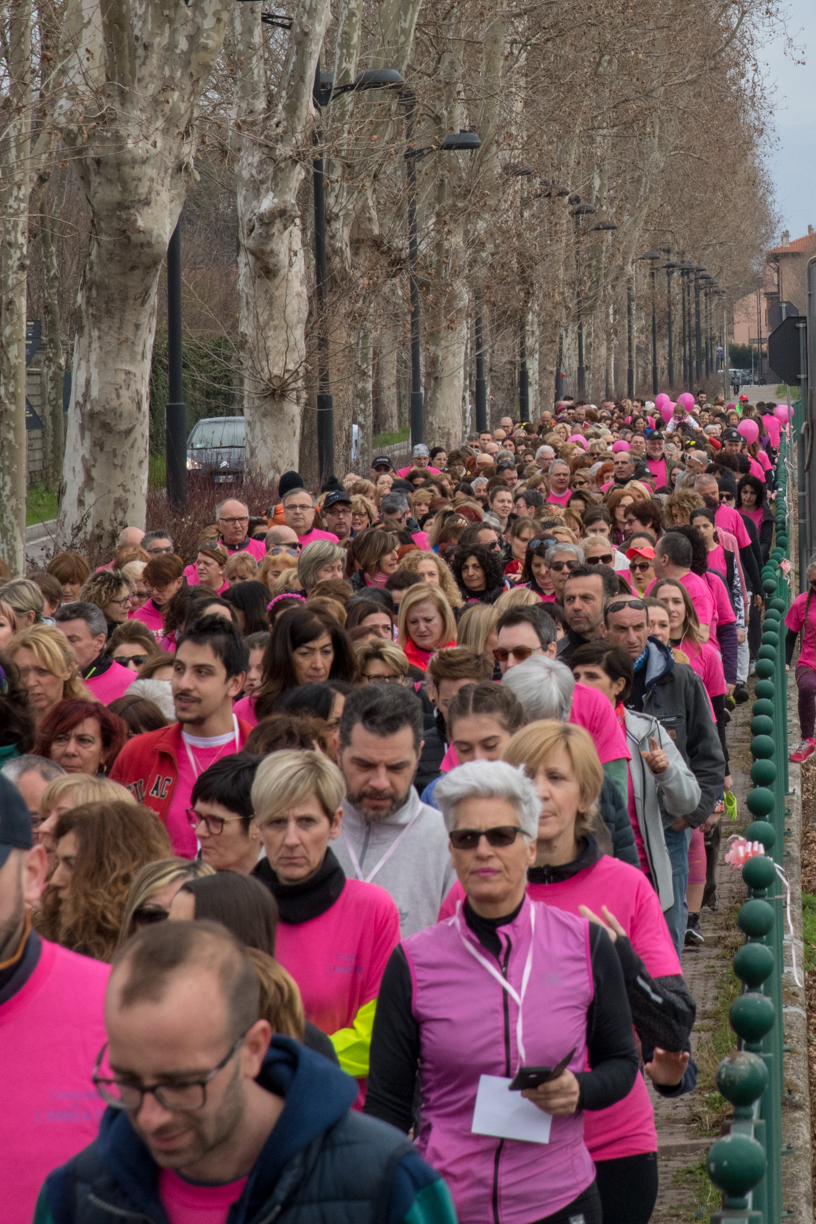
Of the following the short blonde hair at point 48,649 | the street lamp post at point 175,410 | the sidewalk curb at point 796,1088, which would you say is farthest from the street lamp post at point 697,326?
the short blonde hair at point 48,649

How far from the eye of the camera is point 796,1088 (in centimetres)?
651

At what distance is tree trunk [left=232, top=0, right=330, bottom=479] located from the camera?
18.3 meters

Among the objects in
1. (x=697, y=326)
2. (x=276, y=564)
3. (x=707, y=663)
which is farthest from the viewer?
(x=697, y=326)

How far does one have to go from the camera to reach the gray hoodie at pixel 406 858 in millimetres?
4426

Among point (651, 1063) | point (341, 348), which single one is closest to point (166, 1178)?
point (651, 1063)

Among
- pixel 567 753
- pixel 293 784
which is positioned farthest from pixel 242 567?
pixel 293 784

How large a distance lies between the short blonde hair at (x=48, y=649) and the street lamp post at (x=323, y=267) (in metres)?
12.9

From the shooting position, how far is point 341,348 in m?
21.0

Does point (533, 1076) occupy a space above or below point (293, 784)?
below

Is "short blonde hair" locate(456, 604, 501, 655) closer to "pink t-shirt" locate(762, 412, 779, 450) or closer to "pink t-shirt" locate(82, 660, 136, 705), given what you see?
"pink t-shirt" locate(82, 660, 136, 705)

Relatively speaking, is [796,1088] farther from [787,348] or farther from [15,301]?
[15,301]

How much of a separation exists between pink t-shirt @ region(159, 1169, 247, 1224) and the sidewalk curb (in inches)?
150

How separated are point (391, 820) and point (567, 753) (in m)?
0.55

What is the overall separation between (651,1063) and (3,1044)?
183cm
